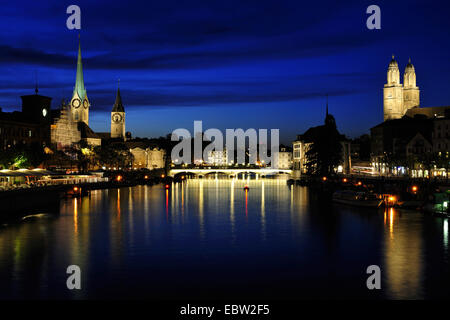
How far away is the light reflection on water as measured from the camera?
32688 millimetres

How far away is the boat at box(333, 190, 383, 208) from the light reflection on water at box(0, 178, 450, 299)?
418 cm

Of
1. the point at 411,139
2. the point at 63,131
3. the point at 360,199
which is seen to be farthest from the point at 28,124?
the point at 411,139

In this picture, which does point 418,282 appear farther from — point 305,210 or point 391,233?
point 305,210

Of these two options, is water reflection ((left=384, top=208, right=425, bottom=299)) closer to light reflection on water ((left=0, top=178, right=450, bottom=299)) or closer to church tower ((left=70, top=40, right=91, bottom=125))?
light reflection on water ((left=0, top=178, right=450, bottom=299))

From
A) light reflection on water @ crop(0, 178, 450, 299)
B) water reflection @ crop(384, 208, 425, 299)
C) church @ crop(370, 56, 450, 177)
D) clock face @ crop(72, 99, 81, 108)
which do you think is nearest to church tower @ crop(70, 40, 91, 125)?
clock face @ crop(72, 99, 81, 108)

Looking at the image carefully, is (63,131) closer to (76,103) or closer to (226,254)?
(76,103)

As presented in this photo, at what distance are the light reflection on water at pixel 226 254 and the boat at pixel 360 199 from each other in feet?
13.7

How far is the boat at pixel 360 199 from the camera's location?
253ft

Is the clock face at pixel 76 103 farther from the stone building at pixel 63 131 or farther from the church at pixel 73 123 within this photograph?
the stone building at pixel 63 131

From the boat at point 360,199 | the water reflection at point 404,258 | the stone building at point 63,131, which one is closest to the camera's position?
the water reflection at point 404,258

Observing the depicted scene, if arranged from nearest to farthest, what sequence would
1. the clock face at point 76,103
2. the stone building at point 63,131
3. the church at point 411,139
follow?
the church at point 411,139 < the stone building at point 63,131 < the clock face at point 76,103

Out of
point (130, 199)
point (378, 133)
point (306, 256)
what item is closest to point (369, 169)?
point (378, 133)

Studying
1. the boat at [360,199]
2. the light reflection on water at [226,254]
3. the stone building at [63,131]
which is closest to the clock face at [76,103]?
the stone building at [63,131]
